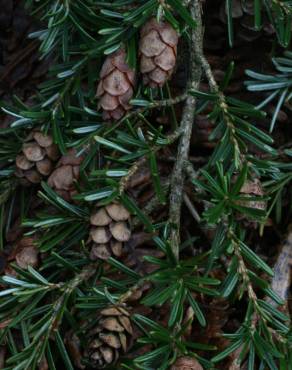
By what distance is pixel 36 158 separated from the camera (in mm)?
961

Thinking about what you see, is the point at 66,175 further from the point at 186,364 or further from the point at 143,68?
the point at 186,364

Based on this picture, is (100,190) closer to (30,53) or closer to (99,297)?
(99,297)

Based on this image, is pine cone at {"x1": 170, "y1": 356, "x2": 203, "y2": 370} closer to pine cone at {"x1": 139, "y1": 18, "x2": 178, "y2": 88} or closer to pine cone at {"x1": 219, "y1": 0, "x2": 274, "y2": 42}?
pine cone at {"x1": 139, "y1": 18, "x2": 178, "y2": 88}

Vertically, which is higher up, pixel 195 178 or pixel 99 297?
pixel 195 178

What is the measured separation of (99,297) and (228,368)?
0.23 meters

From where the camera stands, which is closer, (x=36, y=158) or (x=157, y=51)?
(x=157, y=51)

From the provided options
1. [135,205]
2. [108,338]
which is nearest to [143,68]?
[135,205]

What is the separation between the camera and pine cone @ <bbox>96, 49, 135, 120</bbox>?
0.87 meters

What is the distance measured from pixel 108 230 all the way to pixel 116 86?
19 centimetres

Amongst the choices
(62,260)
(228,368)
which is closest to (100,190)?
(62,260)

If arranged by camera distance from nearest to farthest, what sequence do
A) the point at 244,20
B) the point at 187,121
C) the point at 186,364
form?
the point at 186,364, the point at 187,121, the point at 244,20

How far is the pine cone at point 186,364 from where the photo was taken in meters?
0.79

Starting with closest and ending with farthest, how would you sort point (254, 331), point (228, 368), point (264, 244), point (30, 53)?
point (254, 331) < point (228, 368) < point (264, 244) < point (30, 53)

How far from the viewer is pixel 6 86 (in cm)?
126
